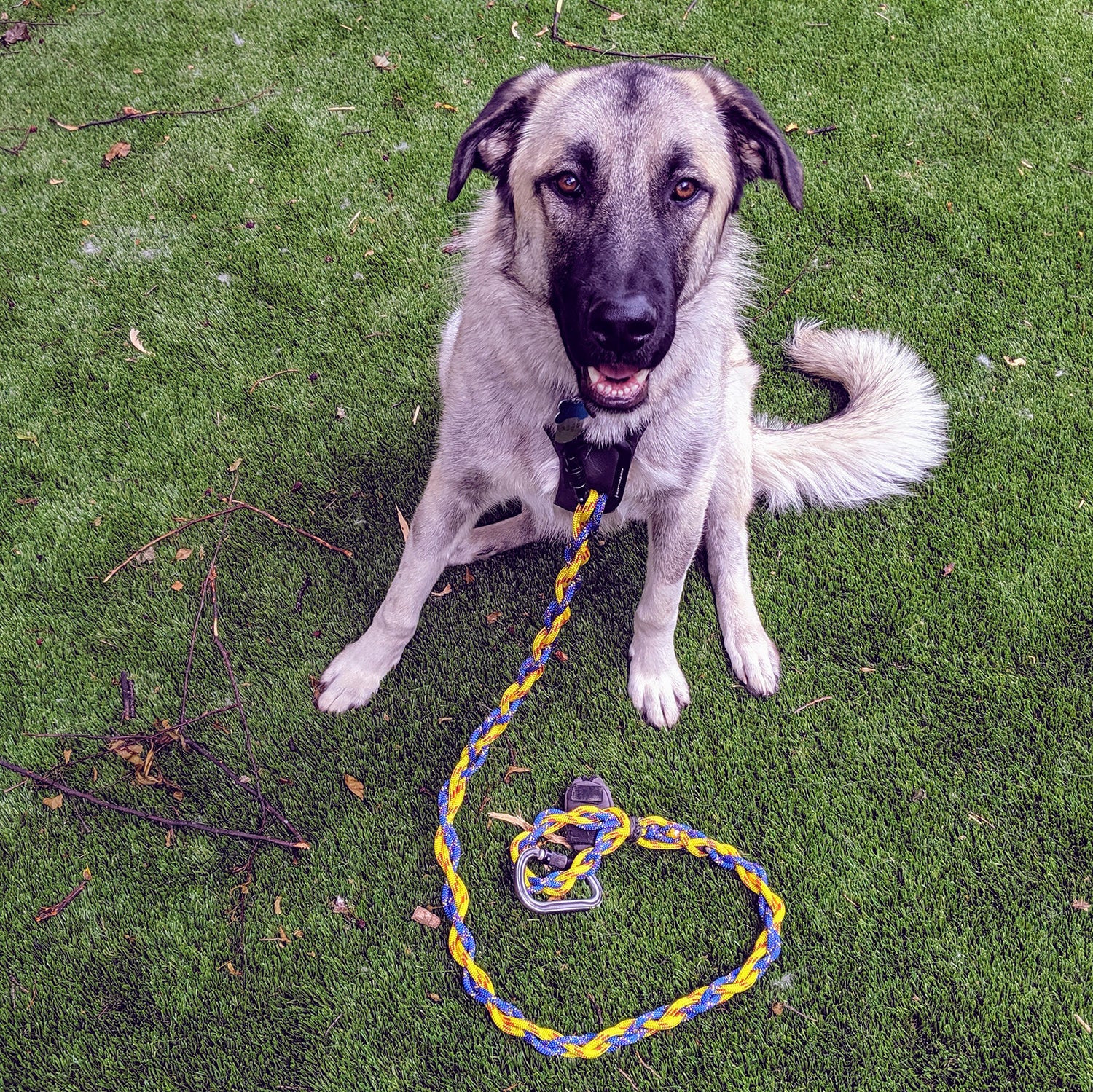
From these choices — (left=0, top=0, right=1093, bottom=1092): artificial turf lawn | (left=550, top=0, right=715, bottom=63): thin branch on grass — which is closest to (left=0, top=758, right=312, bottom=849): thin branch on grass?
(left=0, top=0, right=1093, bottom=1092): artificial turf lawn

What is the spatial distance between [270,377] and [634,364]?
2113 millimetres

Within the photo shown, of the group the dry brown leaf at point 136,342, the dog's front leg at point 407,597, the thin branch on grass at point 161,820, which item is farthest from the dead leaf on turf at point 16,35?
the thin branch on grass at point 161,820

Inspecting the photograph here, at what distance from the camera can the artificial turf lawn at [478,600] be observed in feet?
7.41

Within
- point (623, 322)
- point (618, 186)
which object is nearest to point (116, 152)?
point (618, 186)

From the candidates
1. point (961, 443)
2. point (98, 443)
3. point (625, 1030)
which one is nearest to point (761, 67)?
point (961, 443)

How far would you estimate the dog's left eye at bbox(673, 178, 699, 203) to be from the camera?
2.05 meters

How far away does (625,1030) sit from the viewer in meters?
2.16

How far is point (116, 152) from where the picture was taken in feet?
13.4

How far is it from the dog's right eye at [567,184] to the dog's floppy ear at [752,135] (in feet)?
1.69

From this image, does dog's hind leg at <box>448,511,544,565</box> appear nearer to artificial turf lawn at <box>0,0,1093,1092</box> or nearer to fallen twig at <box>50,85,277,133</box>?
artificial turf lawn at <box>0,0,1093,1092</box>

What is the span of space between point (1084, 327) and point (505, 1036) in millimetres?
3734

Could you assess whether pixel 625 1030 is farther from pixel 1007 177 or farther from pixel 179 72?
pixel 179 72

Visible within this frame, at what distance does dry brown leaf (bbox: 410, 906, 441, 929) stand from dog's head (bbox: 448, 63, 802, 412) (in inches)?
62.9

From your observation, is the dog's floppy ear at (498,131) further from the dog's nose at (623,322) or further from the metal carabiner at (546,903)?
the metal carabiner at (546,903)
